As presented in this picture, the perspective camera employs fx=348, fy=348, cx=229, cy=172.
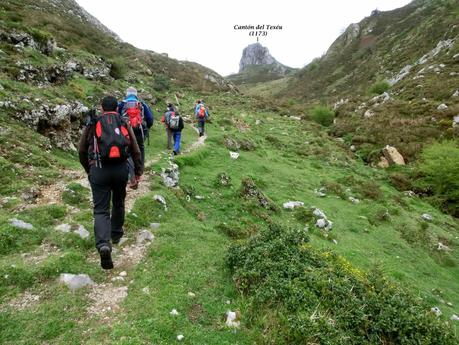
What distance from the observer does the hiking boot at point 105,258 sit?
21.9 ft

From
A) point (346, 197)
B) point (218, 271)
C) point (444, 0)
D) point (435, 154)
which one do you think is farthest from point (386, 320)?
point (444, 0)

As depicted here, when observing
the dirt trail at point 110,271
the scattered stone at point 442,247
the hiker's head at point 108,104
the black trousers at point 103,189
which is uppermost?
the hiker's head at point 108,104

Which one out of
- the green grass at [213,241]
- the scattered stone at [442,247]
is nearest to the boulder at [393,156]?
the green grass at [213,241]

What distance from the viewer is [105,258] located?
6.79 meters

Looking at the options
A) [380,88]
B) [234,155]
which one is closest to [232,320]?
[234,155]

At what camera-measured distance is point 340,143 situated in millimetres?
32938

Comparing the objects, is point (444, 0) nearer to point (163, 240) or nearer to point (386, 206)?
point (386, 206)

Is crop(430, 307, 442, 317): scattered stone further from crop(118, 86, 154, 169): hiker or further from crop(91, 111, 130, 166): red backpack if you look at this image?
crop(118, 86, 154, 169): hiker

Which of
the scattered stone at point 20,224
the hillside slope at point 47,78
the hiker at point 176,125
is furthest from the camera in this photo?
the hiker at point 176,125

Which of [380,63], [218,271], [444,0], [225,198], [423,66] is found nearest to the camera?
[218,271]

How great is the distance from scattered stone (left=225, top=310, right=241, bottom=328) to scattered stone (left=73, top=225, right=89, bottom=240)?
3828 millimetres

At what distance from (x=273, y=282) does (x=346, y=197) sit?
13529 millimetres

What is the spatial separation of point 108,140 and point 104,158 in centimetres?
35

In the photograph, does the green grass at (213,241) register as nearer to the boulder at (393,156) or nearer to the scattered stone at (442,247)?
the scattered stone at (442,247)
